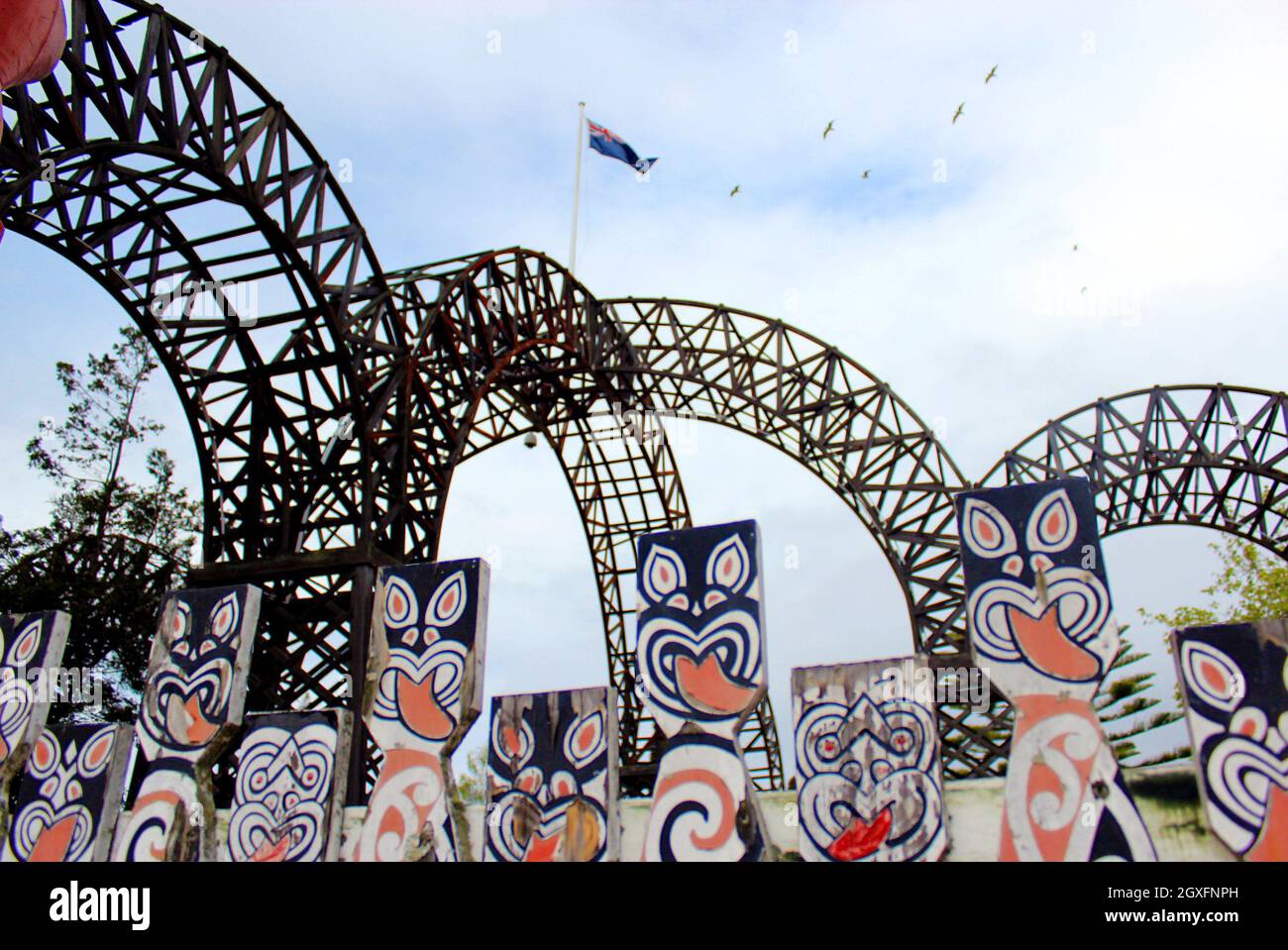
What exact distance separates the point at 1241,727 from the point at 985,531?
1547mm

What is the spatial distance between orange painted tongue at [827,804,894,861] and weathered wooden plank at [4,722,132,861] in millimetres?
5164

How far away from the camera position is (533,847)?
5.99 metres

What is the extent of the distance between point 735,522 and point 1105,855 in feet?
8.69

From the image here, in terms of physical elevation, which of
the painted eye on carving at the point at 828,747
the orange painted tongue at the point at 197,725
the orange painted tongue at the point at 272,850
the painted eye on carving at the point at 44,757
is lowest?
the orange painted tongue at the point at 272,850

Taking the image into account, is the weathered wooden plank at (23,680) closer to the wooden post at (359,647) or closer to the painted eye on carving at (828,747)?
the wooden post at (359,647)

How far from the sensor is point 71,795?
736 centimetres

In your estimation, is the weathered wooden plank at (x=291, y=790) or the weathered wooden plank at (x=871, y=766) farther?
the weathered wooden plank at (x=291, y=790)

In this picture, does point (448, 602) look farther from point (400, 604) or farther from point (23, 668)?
point (23, 668)

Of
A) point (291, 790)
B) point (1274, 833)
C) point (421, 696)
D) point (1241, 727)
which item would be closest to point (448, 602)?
point (421, 696)

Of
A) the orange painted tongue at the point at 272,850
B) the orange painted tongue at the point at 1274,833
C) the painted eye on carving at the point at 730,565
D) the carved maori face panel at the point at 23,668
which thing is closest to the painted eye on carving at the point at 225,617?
the carved maori face panel at the point at 23,668

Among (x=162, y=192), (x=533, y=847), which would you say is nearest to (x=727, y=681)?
(x=533, y=847)

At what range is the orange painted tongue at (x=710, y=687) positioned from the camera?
589 centimetres
